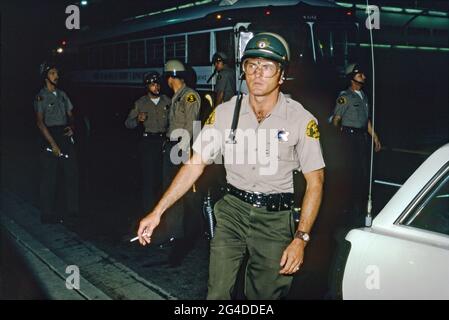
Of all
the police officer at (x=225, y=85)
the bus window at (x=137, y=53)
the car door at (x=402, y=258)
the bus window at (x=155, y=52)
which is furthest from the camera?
the bus window at (x=137, y=53)

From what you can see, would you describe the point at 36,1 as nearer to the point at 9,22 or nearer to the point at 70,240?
the point at 9,22

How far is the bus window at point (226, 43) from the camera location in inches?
403

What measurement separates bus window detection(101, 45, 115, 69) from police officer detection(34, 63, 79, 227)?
10.1 m

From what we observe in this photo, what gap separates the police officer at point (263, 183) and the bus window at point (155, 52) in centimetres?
1012

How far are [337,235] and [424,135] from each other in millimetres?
12196

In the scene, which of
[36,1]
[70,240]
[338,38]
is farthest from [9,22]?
[70,240]

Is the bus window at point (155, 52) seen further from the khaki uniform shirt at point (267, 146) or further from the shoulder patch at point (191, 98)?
the khaki uniform shirt at point (267, 146)

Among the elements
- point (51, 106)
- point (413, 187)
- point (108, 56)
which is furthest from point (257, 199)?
point (108, 56)

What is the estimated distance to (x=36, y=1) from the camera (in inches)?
920

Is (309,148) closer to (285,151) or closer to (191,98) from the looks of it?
(285,151)

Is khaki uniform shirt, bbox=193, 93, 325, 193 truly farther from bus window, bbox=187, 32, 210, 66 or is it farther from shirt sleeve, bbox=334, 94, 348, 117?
bus window, bbox=187, 32, 210, 66

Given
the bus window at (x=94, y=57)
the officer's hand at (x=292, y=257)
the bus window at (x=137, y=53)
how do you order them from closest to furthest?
the officer's hand at (x=292, y=257), the bus window at (x=137, y=53), the bus window at (x=94, y=57)

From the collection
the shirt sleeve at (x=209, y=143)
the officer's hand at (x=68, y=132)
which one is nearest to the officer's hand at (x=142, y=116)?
the officer's hand at (x=68, y=132)

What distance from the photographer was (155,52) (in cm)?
1304
